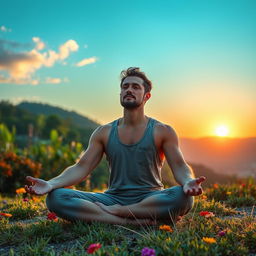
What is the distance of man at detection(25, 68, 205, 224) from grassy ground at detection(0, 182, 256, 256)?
163mm

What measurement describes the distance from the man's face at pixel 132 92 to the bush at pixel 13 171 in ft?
19.3

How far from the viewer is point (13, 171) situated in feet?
31.0

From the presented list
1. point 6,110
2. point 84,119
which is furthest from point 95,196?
point 84,119

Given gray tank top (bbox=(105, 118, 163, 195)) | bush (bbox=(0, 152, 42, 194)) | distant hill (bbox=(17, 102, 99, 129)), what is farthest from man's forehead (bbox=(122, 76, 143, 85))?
distant hill (bbox=(17, 102, 99, 129))

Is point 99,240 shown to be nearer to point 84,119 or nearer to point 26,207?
point 26,207

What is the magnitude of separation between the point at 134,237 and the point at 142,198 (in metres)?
0.71

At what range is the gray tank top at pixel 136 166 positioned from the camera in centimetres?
404

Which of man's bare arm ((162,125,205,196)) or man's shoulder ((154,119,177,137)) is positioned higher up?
man's shoulder ((154,119,177,137))

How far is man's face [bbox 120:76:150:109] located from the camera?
13.3ft

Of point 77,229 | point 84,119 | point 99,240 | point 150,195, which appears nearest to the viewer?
point 99,240

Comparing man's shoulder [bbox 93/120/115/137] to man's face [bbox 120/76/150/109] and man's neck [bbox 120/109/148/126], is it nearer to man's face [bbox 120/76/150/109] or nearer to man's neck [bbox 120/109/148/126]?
man's neck [bbox 120/109/148/126]

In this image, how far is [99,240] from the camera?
3059 millimetres

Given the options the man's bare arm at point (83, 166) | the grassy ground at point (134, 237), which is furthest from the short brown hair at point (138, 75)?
the grassy ground at point (134, 237)

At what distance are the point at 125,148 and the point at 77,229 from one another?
1068 mm
